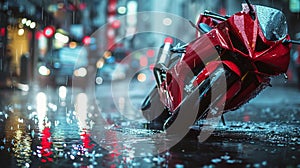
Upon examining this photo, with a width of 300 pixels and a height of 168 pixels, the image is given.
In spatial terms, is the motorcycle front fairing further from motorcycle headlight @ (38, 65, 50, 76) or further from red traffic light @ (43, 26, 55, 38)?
red traffic light @ (43, 26, 55, 38)

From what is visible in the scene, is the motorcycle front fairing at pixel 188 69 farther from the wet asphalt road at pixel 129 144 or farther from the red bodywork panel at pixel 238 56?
the wet asphalt road at pixel 129 144

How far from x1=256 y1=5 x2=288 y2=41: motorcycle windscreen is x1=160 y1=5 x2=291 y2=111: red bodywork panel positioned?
86 mm

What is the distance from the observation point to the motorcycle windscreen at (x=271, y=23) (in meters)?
7.66

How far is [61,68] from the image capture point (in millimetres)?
32031

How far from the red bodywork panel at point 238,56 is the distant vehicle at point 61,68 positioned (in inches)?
861

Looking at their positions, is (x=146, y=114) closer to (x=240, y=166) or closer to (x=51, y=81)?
(x=240, y=166)

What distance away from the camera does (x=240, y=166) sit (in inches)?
230

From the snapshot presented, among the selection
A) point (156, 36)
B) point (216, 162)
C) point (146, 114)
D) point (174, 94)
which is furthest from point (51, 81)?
point (156, 36)

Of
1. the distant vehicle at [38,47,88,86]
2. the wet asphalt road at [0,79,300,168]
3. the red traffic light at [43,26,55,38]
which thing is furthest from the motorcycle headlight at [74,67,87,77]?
the wet asphalt road at [0,79,300,168]

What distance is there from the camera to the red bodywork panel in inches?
297

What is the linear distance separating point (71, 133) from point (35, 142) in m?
1.18

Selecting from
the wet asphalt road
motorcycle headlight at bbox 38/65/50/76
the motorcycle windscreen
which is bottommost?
the wet asphalt road

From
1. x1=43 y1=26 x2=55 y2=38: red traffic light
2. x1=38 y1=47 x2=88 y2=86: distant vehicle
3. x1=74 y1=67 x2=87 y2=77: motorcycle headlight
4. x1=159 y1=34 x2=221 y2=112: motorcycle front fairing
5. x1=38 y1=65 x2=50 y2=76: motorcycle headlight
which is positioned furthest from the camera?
x1=43 y1=26 x2=55 y2=38: red traffic light

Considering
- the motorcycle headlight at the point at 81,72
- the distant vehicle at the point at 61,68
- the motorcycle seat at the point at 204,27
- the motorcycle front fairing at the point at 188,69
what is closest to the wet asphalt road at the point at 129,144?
the motorcycle front fairing at the point at 188,69
